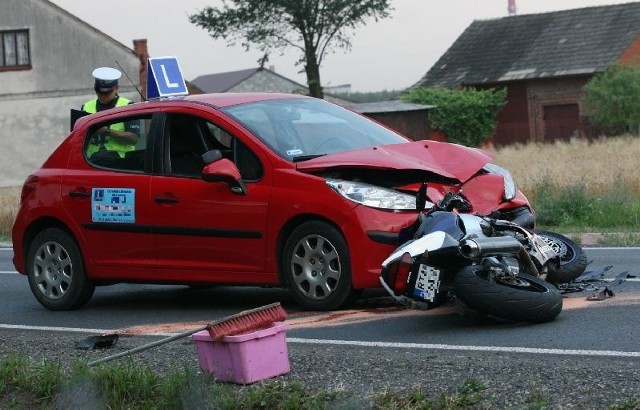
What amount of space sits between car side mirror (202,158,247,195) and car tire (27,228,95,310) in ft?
5.66

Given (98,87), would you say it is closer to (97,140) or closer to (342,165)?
(97,140)

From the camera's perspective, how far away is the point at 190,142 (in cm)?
1101

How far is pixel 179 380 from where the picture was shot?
276 inches

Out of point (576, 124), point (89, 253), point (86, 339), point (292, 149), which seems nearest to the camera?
point (86, 339)

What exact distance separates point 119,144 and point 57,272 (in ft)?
3.96

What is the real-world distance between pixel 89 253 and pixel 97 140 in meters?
0.98

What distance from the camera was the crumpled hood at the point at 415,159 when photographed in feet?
32.0

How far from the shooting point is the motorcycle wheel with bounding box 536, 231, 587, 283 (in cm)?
991

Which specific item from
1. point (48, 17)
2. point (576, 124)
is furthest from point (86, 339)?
point (576, 124)

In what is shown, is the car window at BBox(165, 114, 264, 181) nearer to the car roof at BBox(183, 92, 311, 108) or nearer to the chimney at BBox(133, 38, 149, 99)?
the car roof at BBox(183, 92, 311, 108)

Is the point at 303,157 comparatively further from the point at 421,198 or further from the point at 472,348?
the point at 472,348

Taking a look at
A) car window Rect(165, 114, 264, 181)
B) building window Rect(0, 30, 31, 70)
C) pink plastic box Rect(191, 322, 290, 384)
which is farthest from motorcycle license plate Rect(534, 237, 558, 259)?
building window Rect(0, 30, 31, 70)

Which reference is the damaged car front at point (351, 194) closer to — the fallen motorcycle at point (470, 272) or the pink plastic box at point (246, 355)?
the fallen motorcycle at point (470, 272)

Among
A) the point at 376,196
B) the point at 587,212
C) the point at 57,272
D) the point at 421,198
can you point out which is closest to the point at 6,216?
the point at 587,212
